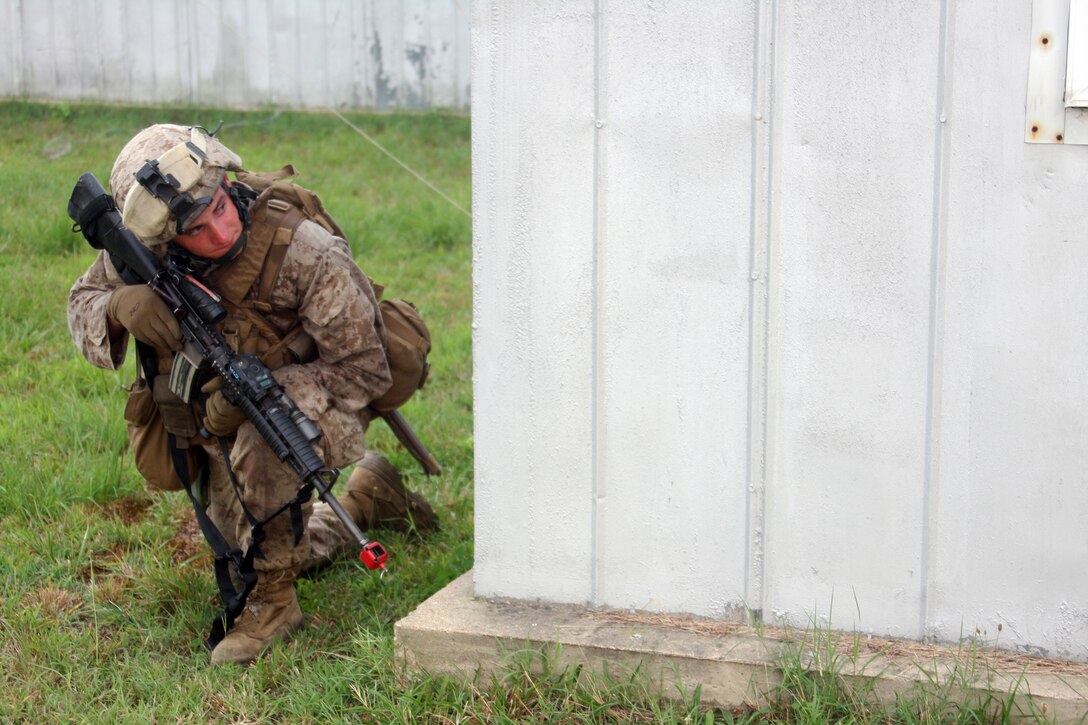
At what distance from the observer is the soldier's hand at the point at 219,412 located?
373 centimetres

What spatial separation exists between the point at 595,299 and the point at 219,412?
47.5 inches

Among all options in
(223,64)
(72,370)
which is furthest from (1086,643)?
(223,64)

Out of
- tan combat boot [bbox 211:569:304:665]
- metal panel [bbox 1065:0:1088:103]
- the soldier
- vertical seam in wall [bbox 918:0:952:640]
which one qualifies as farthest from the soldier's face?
metal panel [bbox 1065:0:1088:103]

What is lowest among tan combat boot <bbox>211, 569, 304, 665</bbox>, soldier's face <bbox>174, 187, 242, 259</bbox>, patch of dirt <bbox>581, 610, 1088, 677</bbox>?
tan combat boot <bbox>211, 569, 304, 665</bbox>

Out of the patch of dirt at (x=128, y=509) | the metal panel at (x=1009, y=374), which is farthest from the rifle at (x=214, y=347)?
the metal panel at (x=1009, y=374)

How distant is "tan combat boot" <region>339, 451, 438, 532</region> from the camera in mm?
4641

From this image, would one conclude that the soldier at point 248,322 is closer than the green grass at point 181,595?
No

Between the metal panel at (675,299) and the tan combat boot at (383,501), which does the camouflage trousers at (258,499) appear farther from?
the metal panel at (675,299)

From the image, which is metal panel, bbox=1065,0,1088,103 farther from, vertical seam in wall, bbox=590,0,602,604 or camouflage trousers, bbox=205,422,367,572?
camouflage trousers, bbox=205,422,367,572

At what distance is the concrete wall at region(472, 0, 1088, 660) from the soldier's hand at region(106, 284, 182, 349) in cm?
94

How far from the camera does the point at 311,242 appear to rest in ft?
12.5

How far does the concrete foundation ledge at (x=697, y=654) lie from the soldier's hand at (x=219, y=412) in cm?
80

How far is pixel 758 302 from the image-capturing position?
10.3 ft

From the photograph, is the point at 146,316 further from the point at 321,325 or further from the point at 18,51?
the point at 18,51
